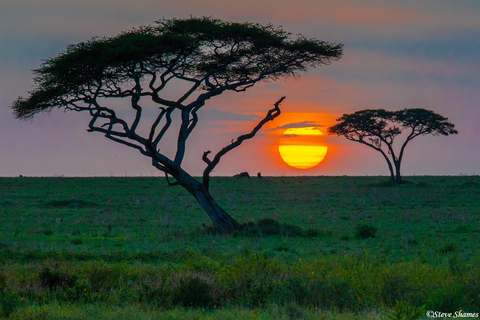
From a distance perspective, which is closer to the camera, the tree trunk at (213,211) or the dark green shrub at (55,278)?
the dark green shrub at (55,278)

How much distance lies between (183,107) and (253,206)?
16125 millimetres

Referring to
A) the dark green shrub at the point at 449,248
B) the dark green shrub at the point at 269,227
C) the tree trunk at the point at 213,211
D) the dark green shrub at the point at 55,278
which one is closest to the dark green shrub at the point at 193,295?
the dark green shrub at the point at 55,278

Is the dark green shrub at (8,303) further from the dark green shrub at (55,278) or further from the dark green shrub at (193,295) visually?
the dark green shrub at (193,295)

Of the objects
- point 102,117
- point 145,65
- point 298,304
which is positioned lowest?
point 298,304

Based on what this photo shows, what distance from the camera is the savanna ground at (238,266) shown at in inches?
416

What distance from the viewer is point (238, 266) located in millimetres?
12852

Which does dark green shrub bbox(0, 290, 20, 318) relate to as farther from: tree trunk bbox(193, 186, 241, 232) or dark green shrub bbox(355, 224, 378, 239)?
dark green shrub bbox(355, 224, 378, 239)

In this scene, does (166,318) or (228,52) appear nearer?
(166,318)

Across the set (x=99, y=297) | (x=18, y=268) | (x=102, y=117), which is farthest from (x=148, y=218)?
(x=99, y=297)

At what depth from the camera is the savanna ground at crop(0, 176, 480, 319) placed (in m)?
10.6

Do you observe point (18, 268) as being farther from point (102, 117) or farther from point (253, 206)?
point (253, 206)

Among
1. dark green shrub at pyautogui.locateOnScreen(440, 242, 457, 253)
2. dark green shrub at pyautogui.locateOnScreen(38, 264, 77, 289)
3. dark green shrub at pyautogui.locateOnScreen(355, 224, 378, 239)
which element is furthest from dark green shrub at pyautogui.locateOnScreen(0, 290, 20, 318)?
dark green shrub at pyautogui.locateOnScreen(355, 224, 378, 239)

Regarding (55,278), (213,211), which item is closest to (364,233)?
(213,211)

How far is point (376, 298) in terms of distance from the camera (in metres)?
11.3
